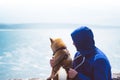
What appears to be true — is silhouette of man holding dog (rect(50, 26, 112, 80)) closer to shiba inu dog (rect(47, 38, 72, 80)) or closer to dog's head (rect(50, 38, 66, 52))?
shiba inu dog (rect(47, 38, 72, 80))

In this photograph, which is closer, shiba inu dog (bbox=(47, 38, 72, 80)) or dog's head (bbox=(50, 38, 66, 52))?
shiba inu dog (bbox=(47, 38, 72, 80))

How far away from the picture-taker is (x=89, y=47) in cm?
507

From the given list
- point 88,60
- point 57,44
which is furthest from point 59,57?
point 88,60

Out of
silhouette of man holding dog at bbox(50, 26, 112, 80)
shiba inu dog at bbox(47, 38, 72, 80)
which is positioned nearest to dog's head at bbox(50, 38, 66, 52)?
shiba inu dog at bbox(47, 38, 72, 80)

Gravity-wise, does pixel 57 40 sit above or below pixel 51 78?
above

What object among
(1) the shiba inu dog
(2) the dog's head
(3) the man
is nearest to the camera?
(3) the man

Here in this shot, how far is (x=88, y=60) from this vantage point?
16.7 feet

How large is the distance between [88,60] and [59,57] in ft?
1.73

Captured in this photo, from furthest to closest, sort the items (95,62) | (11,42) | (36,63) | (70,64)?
1. (11,42)
2. (36,63)
3. (70,64)
4. (95,62)

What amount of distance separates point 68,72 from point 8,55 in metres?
94.1

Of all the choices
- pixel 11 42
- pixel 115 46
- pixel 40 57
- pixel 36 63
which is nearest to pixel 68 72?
pixel 36 63

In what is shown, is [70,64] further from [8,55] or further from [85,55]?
[8,55]

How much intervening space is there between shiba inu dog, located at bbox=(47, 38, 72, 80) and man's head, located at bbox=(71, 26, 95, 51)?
0.42 meters

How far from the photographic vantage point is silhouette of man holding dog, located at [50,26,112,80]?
4980 mm
